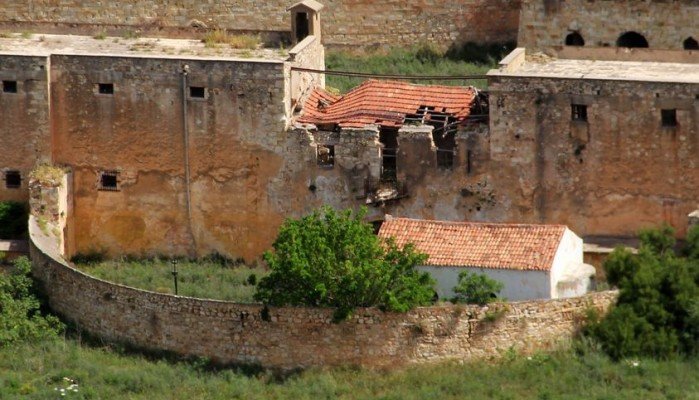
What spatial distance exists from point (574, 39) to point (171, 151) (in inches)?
348

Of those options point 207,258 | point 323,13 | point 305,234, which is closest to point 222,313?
point 305,234

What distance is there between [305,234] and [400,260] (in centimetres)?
151

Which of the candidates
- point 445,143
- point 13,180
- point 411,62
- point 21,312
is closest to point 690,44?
point 411,62

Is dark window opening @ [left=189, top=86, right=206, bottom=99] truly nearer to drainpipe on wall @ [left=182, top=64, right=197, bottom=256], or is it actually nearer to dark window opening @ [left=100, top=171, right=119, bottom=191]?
drainpipe on wall @ [left=182, top=64, right=197, bottom=256]

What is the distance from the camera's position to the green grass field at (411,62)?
5069 centimetres

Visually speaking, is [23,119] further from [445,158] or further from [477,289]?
[477,289]

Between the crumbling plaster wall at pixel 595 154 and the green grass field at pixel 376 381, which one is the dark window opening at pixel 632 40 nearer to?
the crumbling plaster wall at pixel 595 154

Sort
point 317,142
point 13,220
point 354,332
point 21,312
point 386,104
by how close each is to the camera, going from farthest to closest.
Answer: point 13,220
point 386,104
point 317,142
point 21,312
point 354,332

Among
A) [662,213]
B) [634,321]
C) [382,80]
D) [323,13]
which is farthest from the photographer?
[323,13]

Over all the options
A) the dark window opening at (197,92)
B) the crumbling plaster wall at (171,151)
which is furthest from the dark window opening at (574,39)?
the dark window opening at (197,92)

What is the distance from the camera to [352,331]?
4109cm

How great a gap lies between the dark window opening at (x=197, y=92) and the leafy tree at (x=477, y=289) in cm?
647

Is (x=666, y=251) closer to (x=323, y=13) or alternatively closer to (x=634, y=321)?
(x=634, y=321)

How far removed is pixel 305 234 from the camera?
4166 cm
